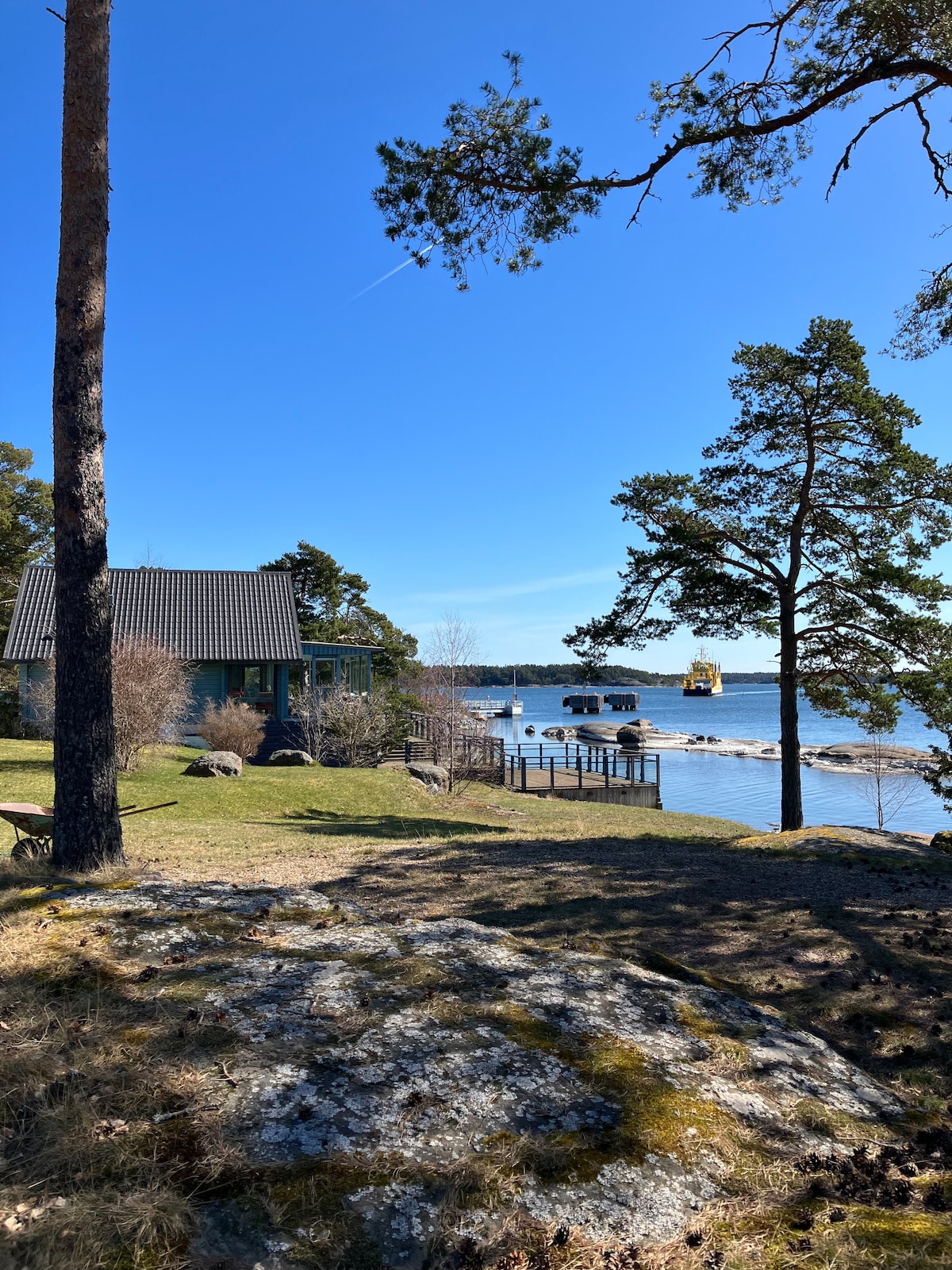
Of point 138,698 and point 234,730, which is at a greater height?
point 138,698

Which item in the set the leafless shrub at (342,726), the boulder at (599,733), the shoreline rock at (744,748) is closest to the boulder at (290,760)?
the leafless shrub at (342,726)

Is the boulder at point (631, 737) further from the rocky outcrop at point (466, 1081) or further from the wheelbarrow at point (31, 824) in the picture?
the rocky outcrop at point (466, 1081)

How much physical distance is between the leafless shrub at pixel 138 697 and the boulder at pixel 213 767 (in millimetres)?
1044

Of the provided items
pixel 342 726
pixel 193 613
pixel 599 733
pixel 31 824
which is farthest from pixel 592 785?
pixel 599 733

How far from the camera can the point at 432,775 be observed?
74.0ft

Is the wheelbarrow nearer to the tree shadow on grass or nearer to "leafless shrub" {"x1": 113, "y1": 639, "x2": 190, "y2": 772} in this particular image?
→ the tree shadow on grass

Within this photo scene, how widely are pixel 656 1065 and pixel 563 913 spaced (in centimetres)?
348

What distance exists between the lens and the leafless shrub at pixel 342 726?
78.0 feet

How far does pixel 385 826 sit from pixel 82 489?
8938 mm

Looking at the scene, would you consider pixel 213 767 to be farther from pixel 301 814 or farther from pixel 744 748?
pixel 744 748

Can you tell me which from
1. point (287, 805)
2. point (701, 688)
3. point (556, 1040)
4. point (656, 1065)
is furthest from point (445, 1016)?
point (701, 688)

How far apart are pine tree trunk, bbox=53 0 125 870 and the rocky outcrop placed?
1525 mm

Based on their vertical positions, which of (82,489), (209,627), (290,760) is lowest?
(290,760)

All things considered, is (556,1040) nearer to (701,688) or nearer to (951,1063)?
(951,1063)
